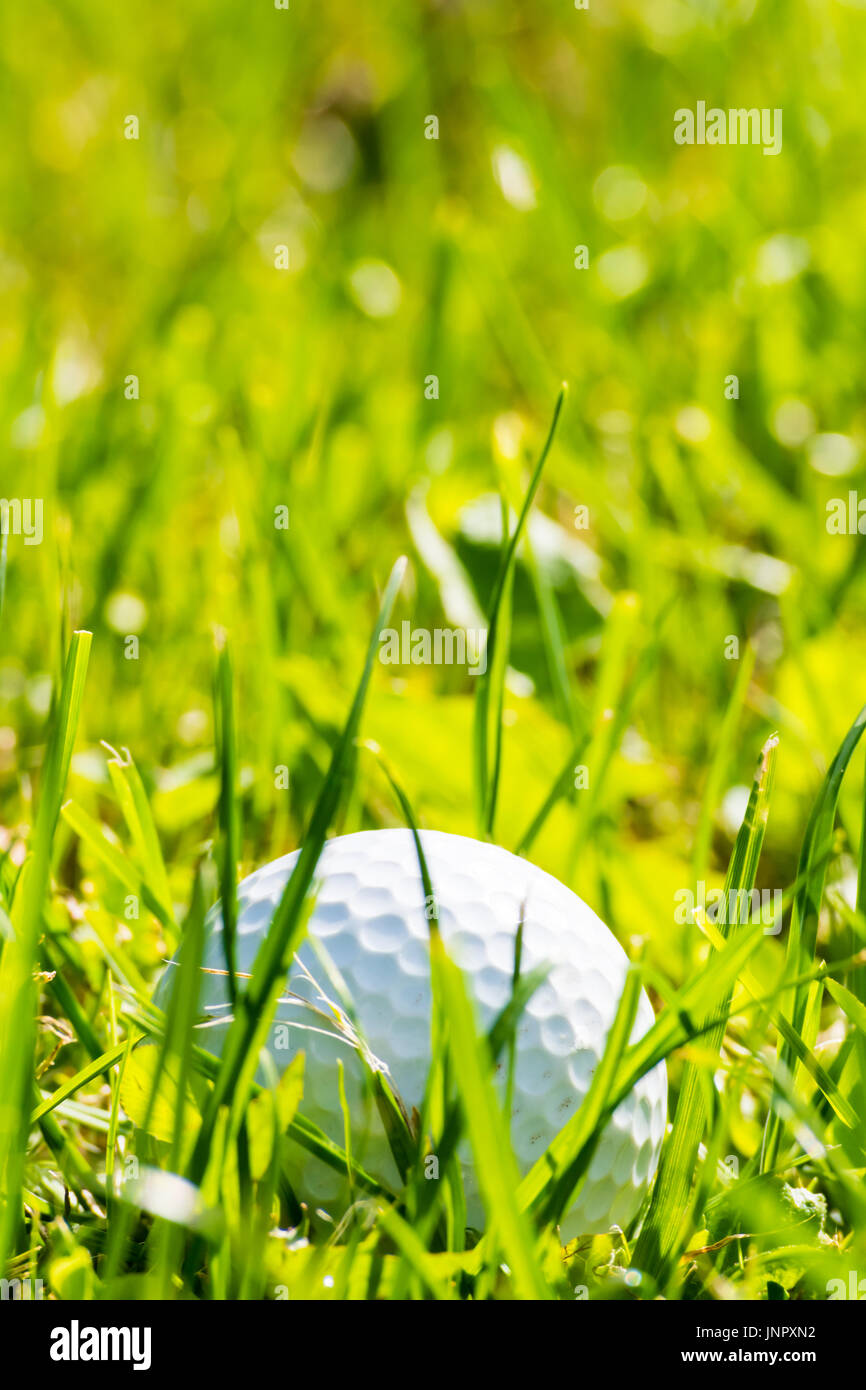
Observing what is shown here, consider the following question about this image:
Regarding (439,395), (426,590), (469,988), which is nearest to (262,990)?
(469,988)

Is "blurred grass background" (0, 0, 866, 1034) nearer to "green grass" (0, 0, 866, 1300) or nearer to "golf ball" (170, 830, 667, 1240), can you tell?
"green grass" (0, 0, 866, 1300)

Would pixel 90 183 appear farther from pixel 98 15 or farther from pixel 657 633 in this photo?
pixel 657 633

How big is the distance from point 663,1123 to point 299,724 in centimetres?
71

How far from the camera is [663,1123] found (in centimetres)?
95

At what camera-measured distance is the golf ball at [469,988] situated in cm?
89

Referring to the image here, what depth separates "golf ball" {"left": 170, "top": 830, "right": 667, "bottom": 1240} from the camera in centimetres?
89

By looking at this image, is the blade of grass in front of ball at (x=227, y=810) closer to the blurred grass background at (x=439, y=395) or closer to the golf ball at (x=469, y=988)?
the golf ball at (x=469, y=988)

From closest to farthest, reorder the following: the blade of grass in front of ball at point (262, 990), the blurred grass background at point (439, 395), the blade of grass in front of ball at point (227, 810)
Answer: the blade of grass in front of ball at point (262, 990), the blade of grass in front of ball at point (227, 810), the blurred grass background at point (439, 395)

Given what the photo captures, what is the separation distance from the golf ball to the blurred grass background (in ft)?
0.79

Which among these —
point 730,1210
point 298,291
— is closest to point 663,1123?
point 730,1210

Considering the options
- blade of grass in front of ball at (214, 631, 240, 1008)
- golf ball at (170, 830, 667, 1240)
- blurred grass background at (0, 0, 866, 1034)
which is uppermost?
blurred grass background at (0, 0, 866, 1034)

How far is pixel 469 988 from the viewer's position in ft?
2.99

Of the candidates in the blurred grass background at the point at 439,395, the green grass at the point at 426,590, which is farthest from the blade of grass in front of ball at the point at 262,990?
the blurred grass background at the point at 439,395

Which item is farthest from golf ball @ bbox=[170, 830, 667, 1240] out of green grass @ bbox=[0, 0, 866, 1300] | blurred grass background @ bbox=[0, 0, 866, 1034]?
blurred grass background @ bbox=[0, 0, 866, 1034]
